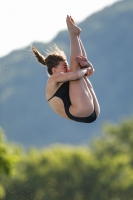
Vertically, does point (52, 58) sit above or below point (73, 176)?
above

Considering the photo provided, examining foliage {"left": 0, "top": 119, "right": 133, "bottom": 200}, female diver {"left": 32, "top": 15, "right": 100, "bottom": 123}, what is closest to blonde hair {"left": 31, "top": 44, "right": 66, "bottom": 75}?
female diver {"left": 32, "top": 15, "right": 100, "bottom": 123}

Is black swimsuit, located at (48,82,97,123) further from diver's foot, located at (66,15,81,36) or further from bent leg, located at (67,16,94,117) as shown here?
diver's foot, located at (66,15,81,36)

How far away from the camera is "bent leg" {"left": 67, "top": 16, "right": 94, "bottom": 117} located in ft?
32.2

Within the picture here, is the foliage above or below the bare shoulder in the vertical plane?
below

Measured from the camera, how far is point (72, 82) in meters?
9.85

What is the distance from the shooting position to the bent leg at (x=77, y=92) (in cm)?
980

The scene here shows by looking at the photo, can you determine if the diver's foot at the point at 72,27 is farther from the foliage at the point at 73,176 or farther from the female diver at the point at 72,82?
the foliage at the point at 73,176

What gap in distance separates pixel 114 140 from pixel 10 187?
607 inches

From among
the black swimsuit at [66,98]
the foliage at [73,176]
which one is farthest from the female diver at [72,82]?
the foliage at [73,176]

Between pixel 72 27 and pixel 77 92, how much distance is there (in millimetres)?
858

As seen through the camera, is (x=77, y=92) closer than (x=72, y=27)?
Yes

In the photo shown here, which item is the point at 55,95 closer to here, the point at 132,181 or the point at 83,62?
the point at 83,62

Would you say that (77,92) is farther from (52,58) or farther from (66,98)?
(52,58)

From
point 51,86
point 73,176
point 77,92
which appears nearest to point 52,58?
point 51,86
